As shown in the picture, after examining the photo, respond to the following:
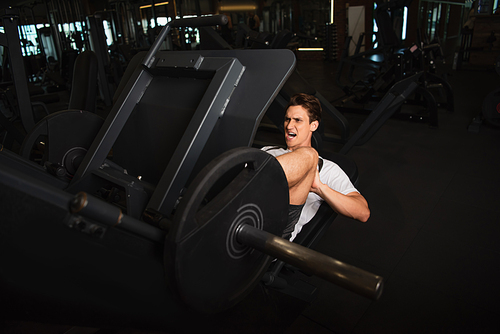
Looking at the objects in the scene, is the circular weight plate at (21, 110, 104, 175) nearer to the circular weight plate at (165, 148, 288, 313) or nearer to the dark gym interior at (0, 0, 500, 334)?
the dark gym interior at (0, 0, 500, 334)

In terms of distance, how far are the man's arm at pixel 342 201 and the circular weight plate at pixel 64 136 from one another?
1168mm

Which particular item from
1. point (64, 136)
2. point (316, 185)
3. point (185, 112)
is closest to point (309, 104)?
point (316, 185)

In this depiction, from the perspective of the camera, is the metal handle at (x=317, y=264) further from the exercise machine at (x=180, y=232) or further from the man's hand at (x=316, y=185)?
the man's hand at (x=316, y=185)

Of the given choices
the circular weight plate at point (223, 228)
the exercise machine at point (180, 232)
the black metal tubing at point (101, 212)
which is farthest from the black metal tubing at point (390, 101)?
the black metal tubing at point (101, 212)

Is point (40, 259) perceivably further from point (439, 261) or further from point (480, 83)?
point (480, 83)

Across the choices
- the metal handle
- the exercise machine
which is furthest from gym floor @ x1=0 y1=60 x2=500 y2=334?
the metal handle

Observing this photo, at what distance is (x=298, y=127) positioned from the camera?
142 centimetres

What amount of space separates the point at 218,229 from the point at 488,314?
4.17 ft

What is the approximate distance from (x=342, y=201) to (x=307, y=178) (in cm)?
21

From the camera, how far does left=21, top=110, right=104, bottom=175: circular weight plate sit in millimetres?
1559

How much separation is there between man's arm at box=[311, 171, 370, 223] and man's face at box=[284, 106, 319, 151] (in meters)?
0.27

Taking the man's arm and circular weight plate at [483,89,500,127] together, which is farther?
circular weight plate at [483,89,500,127]

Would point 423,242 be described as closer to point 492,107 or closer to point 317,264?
point 317,264

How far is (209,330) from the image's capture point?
3.44 feet
